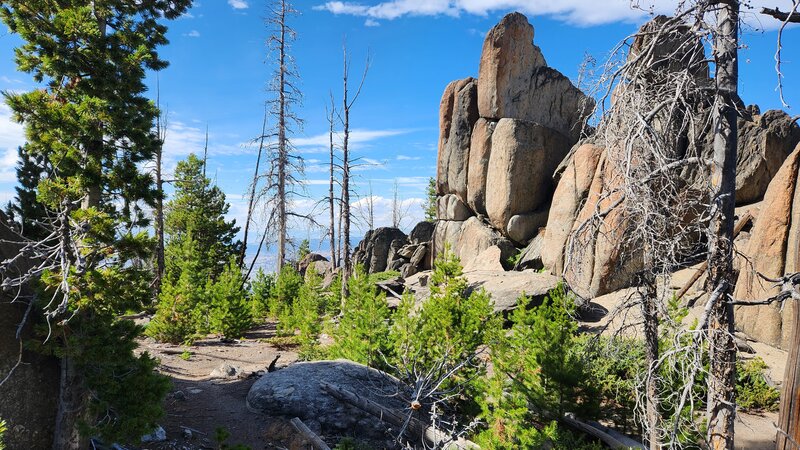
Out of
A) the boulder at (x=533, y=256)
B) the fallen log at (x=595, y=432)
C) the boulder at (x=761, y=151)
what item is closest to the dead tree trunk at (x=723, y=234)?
the fallen log at (x=595, y=432)

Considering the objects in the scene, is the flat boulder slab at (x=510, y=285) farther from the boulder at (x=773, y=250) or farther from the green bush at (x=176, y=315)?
the green bush at (x=176, y=315)

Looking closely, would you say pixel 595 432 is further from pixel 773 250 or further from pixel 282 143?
pixel 282 143

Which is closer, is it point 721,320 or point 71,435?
point 721,320

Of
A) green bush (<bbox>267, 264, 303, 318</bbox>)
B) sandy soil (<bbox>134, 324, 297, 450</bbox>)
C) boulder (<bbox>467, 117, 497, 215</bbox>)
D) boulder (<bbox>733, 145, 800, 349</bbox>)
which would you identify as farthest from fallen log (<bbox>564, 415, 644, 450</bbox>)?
boulder (<bbox>467, 117, 497, 215</bbox>)

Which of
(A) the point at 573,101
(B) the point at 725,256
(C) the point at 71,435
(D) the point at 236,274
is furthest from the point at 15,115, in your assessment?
(A) the point at 573,101

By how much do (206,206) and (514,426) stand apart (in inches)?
832

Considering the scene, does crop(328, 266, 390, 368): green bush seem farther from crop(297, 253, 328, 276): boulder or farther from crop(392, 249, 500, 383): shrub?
crop(297, 253, 328, 276): boulder

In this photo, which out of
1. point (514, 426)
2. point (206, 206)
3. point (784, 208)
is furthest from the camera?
point (206, 206)

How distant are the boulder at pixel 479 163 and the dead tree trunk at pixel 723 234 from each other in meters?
21.4

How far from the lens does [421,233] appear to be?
32.0m

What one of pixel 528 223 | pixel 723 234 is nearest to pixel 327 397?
pixel 723 234

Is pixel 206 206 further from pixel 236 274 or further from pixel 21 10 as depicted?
pixel 21 10

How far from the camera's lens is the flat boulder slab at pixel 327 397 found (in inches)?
340

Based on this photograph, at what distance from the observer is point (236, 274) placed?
16328 millimetres
